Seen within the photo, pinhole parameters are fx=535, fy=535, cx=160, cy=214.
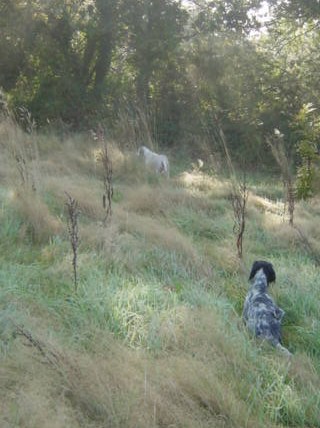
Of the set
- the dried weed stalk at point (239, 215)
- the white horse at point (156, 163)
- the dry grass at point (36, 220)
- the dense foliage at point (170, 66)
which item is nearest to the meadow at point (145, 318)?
the dry grass at point (36, 220)

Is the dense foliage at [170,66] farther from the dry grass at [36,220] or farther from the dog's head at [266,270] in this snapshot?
the dog's head at [266,270]

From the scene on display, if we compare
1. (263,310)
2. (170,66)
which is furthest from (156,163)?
(263,310)

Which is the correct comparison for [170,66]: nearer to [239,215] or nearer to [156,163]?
[156,163]

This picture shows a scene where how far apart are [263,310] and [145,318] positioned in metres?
0.73

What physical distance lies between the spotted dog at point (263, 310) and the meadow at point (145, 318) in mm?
89

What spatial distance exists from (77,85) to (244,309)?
854cm

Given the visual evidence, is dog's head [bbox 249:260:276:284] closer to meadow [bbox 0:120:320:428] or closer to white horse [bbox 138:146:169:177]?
meadow [bbox 0:120:320:428]

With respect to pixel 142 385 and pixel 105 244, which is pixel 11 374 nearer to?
pixel 142 385

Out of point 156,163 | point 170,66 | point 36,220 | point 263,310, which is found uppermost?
point 170,66

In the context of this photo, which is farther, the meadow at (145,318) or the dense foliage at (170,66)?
the dense foliage at (170,66)

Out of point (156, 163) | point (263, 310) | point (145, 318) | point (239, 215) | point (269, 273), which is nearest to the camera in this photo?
→ point (145, 318)

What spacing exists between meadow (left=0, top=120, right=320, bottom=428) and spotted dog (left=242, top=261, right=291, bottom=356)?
89mm

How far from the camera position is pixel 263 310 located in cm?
324

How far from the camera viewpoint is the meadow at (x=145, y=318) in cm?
233
